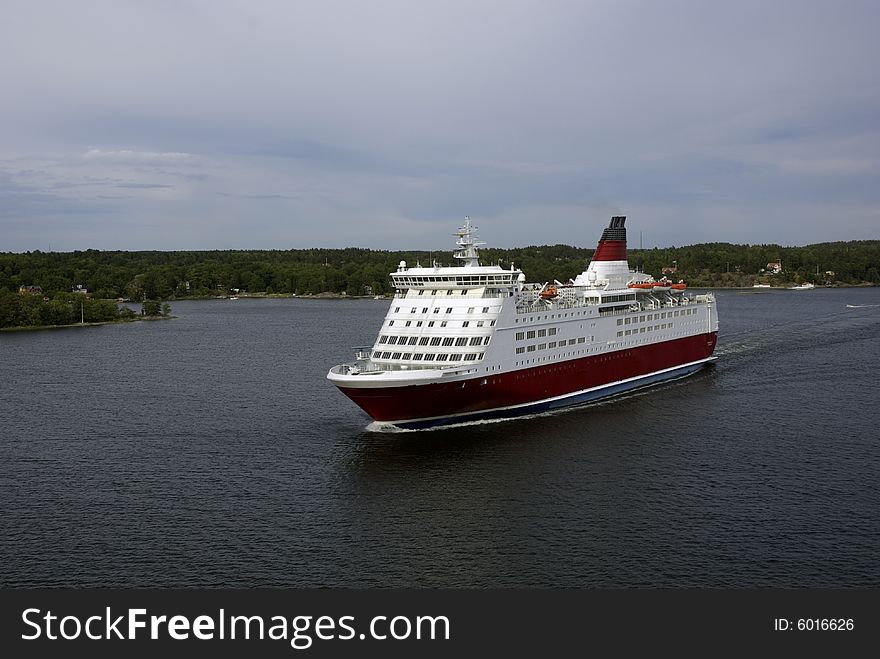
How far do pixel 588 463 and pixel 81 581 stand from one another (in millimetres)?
20270

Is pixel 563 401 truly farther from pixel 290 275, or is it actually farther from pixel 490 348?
pixel 290 275

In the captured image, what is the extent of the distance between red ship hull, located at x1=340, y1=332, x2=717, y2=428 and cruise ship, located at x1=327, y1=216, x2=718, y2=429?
6 centimetres

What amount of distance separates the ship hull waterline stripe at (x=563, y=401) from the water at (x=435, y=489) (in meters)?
0.80

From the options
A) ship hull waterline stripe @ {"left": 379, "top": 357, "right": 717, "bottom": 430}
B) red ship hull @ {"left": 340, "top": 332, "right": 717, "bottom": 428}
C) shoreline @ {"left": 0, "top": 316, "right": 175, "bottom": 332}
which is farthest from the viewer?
shoreline @ {"left": 0, "top": 316, "right": 175, "bottom": 332}

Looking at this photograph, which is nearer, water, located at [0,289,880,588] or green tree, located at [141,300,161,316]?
water, located at [0,289,880,588]

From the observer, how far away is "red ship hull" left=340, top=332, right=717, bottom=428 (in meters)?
36.4

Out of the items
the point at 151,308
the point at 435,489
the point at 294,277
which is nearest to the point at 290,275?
the point at 294,277

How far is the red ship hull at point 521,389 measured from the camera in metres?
36.4

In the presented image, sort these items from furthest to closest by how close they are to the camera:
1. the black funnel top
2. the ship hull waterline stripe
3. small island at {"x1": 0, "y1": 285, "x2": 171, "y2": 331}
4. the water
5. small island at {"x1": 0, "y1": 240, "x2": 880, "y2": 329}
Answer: small island at {"x1": 0, "y1": 240, "x2": 880, "y2": 329}, small island at {"x1": 0, "y1": 285, "x2": 171, "y2": 331}, the black funnel top, the ship hull waterline stripe, the water

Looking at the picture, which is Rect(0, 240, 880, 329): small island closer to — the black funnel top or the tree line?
the tree line

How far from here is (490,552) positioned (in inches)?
951

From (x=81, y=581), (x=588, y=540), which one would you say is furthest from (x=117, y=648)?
(x=588, y=540)

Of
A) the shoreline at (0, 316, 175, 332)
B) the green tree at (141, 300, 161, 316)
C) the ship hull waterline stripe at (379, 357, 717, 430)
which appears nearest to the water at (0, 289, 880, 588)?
the ship hull waterline stripe at (379, 357, 717, 430)

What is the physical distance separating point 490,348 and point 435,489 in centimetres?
1047
